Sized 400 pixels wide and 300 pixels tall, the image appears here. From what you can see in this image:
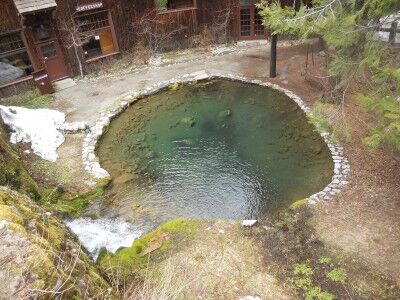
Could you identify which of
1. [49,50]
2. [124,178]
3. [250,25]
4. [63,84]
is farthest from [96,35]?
[124,178]

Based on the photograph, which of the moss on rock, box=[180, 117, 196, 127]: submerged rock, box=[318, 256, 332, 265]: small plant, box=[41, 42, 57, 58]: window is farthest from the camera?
box=[41, 42, 57, 58]: window

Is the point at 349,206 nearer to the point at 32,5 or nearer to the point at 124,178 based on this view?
the point at 124,178

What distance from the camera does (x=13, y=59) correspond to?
1578 centimetres

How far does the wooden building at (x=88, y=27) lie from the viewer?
15297 mm

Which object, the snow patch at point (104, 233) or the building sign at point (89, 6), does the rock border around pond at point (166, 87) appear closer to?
the snow patch at point (104, 233)

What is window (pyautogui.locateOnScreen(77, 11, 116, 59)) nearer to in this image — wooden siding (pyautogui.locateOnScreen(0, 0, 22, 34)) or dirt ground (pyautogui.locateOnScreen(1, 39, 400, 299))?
wooden siding (pyautogui.locateOnScreen(0, 0, 22, 34))

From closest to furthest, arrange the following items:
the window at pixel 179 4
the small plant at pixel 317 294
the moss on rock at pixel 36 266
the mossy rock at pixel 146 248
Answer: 1. the moss on rock at pixel 36 266
2. the small plant at pixel 317 294
3. the mossy rock at pixel 146 248
4. the window at pixel 179 4

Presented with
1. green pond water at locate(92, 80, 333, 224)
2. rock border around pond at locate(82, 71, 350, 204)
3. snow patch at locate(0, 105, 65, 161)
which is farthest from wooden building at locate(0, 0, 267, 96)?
green pond water at locate(92, 80, 333, 224)

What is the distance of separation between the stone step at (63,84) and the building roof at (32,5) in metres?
3.42

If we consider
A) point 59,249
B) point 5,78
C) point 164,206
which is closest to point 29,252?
point 59,249

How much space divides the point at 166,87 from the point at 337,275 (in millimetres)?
11458

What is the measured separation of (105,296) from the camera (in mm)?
4449

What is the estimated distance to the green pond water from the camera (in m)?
10.2

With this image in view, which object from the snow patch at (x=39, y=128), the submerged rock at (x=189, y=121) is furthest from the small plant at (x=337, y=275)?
the snow patch at (x=39, y=128)
